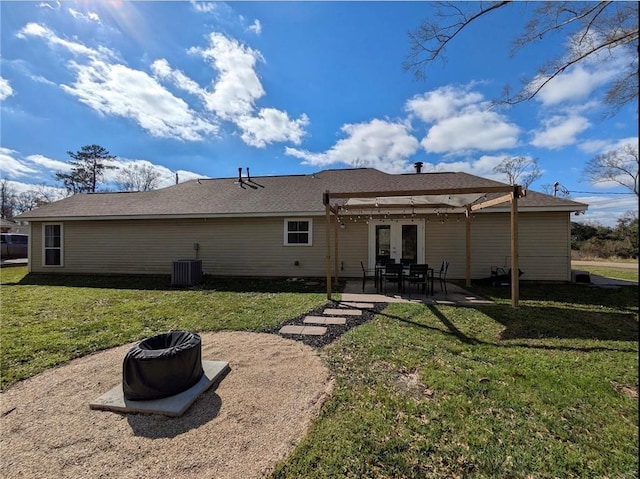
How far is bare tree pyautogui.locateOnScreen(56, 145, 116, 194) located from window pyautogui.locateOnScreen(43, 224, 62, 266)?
2686cm

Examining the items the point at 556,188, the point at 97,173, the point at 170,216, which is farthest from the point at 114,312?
the point at 97,173

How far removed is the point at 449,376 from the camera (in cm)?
343

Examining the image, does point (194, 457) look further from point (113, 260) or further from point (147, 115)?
point (147, 115)

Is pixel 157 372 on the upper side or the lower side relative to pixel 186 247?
lower

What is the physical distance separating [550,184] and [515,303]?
25393 millimetres

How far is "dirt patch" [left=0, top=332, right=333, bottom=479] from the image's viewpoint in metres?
2.23

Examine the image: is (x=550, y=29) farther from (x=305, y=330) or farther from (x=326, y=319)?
(x=305, y=330)

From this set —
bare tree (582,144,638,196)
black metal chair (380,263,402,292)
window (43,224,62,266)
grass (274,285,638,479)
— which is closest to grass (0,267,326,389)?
black metal chair (380,263,402,292)

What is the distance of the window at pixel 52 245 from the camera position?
42.4ft

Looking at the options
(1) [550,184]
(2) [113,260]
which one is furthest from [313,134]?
(1) [550,184]

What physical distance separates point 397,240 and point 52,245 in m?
14.3

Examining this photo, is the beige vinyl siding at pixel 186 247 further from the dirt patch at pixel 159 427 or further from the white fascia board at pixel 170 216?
the dirt patch at pixel 159 427

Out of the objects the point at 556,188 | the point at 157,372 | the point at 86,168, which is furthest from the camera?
the point at 86,168

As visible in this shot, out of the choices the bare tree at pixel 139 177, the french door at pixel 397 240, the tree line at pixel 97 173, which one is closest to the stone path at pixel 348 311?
the french door at pixel 397 240
